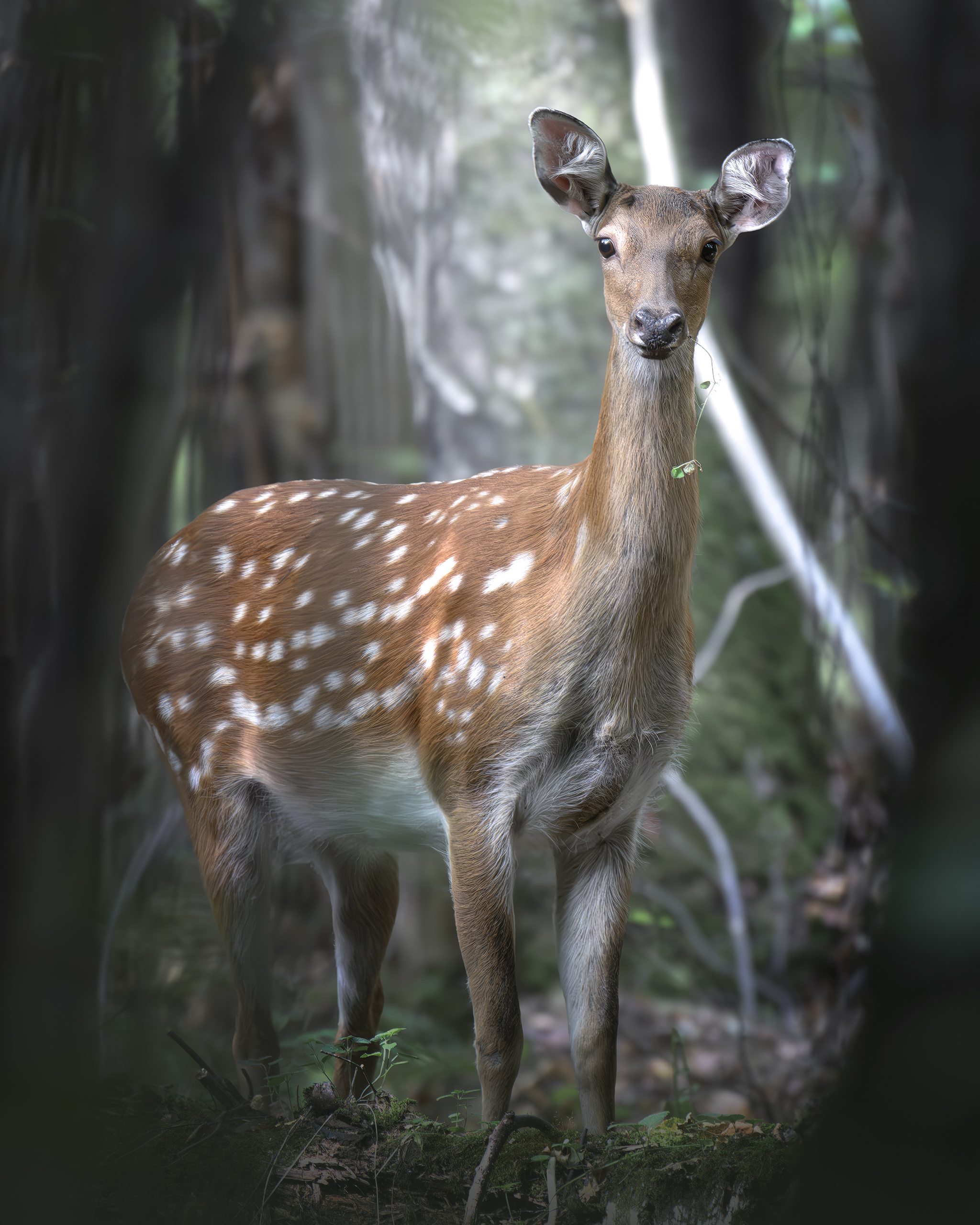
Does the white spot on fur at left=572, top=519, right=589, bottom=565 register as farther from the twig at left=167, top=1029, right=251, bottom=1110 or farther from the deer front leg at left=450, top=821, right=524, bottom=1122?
the twig at left=167, top=1029, right=251, bottom=1110

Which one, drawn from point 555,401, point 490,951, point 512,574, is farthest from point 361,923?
point 555,401

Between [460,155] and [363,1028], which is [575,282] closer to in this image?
[460,155]

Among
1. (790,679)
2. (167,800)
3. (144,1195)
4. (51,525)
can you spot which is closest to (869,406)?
(790,679)

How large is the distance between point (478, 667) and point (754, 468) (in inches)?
134

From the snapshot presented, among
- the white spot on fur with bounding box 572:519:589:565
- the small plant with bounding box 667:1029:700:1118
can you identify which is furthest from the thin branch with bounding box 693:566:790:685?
the white spot on fur with bounding box 572:519:589:565

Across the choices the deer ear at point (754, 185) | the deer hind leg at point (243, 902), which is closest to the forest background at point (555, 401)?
the deer hind leg at point (243, 902)

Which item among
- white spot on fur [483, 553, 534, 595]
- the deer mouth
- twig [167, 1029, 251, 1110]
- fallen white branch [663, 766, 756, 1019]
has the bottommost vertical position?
fallen white branch [663, 766, 756, 1019]

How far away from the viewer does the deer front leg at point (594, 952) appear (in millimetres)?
3002

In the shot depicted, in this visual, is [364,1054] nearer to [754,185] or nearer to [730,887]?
[754,185]

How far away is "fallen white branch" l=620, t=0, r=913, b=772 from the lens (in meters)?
5.47

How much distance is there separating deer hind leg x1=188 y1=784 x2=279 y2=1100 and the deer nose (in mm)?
1846

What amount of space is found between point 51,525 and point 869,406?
4.38 meters

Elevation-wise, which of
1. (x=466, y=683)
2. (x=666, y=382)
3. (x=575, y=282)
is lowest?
(x=466, y=683)

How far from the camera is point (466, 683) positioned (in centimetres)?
292
